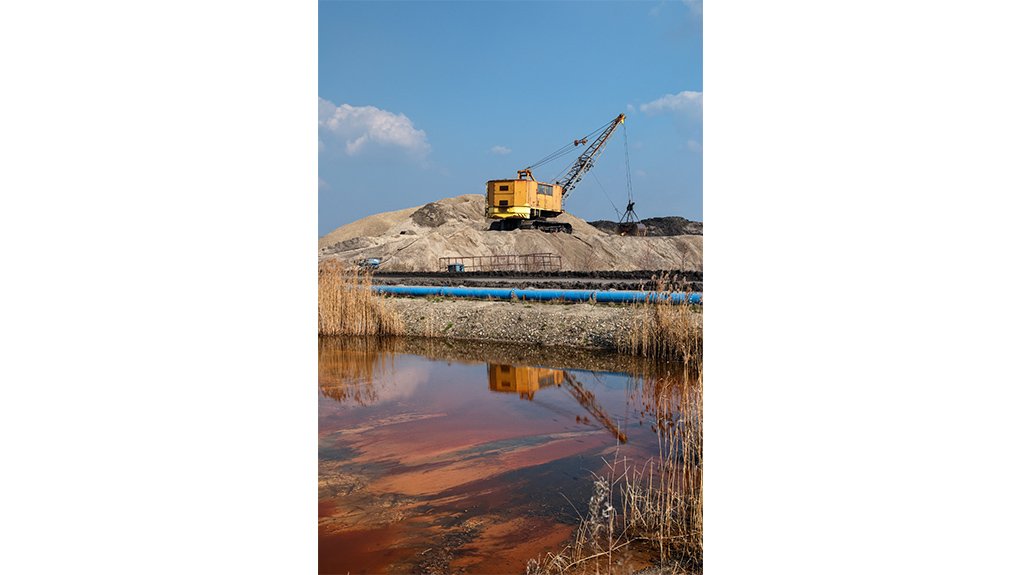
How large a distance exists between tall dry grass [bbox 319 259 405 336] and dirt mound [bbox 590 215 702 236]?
62.9 feet

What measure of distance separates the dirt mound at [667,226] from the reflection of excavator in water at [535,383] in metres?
20.0

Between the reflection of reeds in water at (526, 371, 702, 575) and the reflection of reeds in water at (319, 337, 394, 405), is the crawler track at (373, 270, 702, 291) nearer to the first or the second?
the reflection of reeds in water at (319, 337, 394, 405)

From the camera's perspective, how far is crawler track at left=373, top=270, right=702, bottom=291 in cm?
874

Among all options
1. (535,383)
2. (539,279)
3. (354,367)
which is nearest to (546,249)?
(539,279)

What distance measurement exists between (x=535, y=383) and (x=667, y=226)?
73.8ft

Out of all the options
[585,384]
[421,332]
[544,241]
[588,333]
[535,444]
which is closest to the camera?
[535,444]

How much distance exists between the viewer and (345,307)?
643cm

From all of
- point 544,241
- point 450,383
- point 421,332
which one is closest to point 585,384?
point 450,383

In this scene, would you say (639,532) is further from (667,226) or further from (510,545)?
(667,226)

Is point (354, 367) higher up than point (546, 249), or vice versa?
point (546, 249)

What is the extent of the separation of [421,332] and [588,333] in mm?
1926
